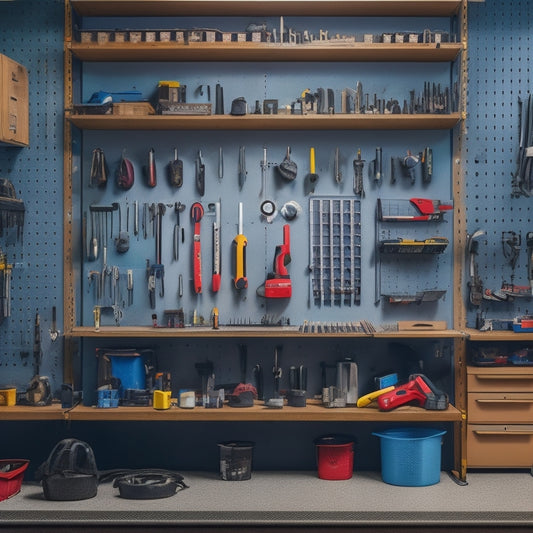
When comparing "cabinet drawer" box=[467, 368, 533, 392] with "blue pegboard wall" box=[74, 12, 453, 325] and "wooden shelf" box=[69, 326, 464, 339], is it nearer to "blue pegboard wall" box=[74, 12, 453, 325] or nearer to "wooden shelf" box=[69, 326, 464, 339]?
"wooden shelf" box=[69, 326, 464, 339]

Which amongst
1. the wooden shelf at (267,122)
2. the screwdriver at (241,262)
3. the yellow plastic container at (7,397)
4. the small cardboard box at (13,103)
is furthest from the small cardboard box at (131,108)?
the yellow plastic container at (7,397)

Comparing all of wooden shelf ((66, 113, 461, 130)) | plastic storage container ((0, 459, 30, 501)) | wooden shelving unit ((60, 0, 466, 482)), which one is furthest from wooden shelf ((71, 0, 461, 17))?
plastic storage container ((0, 459, 30, 501))

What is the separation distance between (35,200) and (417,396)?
7.73ft

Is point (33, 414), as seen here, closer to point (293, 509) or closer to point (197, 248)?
point (197, 248)

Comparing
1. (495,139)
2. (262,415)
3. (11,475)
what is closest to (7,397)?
(11,475)

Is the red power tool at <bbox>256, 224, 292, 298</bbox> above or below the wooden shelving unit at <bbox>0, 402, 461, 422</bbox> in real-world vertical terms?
above

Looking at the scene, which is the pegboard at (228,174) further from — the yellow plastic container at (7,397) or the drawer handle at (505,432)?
the drawer handle at (505,432)

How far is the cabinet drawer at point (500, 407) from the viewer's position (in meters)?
4.31

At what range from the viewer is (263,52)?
4395mm

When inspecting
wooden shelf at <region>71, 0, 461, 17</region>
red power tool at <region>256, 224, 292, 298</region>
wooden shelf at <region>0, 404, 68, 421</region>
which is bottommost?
wooden shelf at <region>0, 404, 68, 421</region>

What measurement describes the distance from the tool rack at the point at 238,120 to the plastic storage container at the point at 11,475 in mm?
254

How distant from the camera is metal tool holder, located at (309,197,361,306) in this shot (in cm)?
456

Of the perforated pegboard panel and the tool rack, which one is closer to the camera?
the tool rack

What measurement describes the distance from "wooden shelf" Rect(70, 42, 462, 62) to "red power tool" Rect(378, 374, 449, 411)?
173cm
